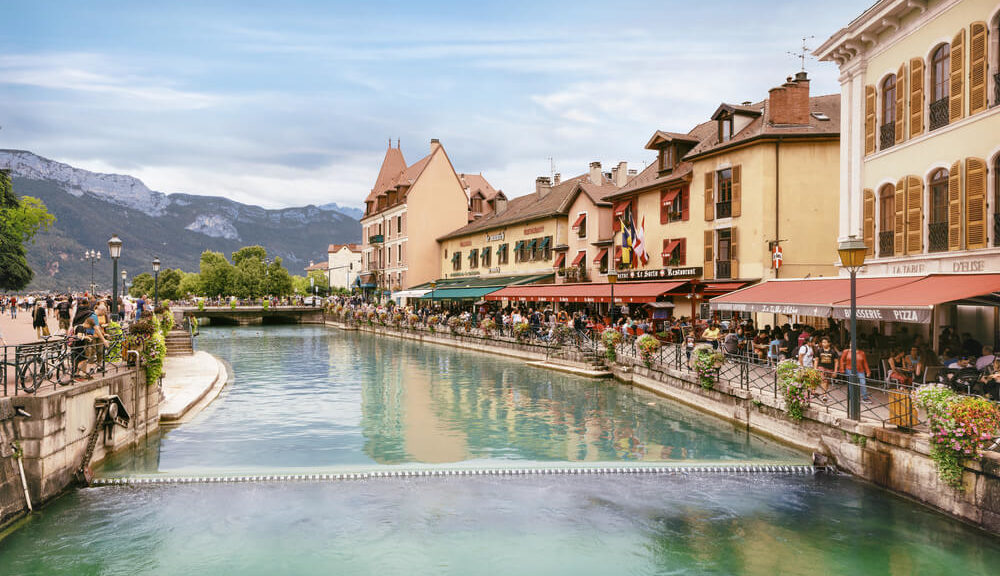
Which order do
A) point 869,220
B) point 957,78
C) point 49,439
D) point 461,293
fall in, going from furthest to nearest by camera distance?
point 461,293, point 869,220, point 957,78, point 49,439

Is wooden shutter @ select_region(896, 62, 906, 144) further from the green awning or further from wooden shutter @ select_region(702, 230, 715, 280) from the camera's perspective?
the green awning

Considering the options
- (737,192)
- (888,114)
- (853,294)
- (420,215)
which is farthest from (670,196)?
(420,215)

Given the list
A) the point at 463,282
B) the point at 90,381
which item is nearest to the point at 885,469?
the point at 90,381

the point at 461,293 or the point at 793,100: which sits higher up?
the point at 793,100

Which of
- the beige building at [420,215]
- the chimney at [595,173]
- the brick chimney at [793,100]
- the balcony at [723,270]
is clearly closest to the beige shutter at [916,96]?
the brick chimney at [793,100]

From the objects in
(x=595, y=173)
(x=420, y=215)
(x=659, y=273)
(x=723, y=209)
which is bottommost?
(x=659, y=273)

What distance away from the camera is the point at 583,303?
38.7 metres

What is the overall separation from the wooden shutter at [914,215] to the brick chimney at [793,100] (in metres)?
11.2

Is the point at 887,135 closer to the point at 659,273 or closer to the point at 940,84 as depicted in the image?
the point at 940,84

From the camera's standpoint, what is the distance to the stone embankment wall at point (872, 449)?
9.73 metres

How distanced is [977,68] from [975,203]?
2.76 m

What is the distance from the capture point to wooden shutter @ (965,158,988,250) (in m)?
14.1

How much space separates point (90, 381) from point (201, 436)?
4.18 meters

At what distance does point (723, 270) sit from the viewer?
28.2m
